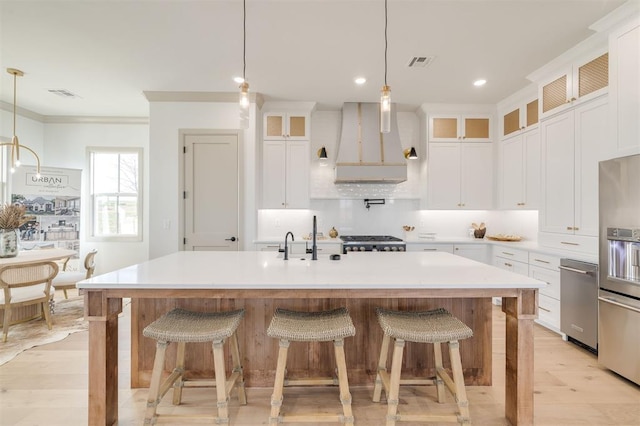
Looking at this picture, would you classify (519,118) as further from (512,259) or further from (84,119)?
(84,119)

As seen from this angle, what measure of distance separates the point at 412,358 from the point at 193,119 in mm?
3864

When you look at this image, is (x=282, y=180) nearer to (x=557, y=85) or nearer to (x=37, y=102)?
(x=557, y=85)

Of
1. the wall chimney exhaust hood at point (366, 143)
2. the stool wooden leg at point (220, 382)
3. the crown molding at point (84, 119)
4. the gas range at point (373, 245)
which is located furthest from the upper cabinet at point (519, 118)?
the crown molding at point (84, 119)

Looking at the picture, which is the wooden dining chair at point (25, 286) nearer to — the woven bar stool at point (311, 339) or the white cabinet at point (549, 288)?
the woven bar stool at point (311, 339)

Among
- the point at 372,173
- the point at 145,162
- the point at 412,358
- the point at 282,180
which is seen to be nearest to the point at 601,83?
the point at 372,173

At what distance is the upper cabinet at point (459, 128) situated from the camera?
4590mm

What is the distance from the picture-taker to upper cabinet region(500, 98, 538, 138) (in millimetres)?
3848

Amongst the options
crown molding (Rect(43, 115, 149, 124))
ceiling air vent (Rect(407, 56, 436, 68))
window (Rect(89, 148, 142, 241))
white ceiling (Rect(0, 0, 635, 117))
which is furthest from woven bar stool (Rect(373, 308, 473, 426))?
crown molding (Rect(43, 115, 149, 124))

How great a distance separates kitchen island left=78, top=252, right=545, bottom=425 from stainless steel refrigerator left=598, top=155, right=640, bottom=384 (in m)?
1.08

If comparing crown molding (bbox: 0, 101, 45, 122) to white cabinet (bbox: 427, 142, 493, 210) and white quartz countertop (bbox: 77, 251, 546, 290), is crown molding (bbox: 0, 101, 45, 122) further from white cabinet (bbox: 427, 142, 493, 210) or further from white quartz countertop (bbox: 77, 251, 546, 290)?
white cabinet (bbox: 427, 142, 493, 210)

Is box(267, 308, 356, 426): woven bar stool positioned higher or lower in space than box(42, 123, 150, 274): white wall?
lower

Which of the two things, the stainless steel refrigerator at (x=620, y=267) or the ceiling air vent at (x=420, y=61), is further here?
the ceiling air vent at (x=420, y=61)

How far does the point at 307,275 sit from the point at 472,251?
3.42 meters

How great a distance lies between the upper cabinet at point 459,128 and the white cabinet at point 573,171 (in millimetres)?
1095
